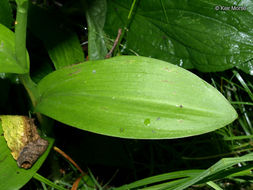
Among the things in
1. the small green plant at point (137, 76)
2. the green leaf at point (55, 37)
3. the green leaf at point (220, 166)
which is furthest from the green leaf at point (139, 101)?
the green leaf at point (55, 37)

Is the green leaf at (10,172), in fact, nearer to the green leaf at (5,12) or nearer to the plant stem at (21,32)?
the plant stem at (21,32)

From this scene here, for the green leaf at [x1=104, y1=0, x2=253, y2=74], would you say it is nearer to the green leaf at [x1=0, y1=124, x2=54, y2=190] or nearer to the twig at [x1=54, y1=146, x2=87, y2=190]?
the twig at [x1=54, y1=146, x2=87, y2=190]

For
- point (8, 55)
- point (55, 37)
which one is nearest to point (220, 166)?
point (8, 55)

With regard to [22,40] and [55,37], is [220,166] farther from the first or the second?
[55,37]

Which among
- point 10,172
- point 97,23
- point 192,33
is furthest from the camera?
point 97,23

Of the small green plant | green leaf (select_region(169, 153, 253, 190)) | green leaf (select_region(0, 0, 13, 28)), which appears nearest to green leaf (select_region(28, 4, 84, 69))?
the small green plant

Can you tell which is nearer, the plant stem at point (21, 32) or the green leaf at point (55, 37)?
the plant stem at point (21, 32)
